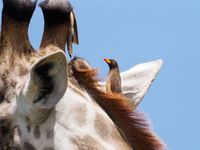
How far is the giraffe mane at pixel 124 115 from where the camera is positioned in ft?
8.52

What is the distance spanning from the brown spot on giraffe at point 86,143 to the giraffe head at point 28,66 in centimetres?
22

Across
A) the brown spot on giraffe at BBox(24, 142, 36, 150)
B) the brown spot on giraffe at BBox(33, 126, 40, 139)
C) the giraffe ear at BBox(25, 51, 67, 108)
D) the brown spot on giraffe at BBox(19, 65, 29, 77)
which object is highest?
the giraffe ear at BBox(25, 51, 67, 108)

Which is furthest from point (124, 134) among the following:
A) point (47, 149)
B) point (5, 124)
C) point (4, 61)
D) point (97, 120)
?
point (4, 61)

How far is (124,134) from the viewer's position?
2.63m

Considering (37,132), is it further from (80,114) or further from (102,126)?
(102,126)

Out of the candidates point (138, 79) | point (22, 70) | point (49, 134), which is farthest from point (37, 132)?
point (138, 79)

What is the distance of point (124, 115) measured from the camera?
2660mm

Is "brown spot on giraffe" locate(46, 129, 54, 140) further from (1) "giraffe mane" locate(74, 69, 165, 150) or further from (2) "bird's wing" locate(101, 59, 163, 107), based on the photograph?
(2) "bird's wing" locate(101, 59, 163, 107)

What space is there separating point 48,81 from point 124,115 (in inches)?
22.8

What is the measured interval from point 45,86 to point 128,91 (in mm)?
1171

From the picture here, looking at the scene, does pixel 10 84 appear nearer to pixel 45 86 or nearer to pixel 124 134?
pixel 45 86

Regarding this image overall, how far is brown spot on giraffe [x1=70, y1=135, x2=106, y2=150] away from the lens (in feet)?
8.04

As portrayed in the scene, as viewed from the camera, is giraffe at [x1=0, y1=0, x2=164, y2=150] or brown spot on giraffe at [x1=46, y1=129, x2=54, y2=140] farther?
brown spot on giraffe at [x1=46, y1=129, x2=54, y2=140]

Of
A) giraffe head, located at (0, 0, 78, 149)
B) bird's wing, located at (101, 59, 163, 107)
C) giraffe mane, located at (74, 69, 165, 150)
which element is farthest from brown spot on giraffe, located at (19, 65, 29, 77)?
bird's wing, located at (101, 59, 163, 107)
